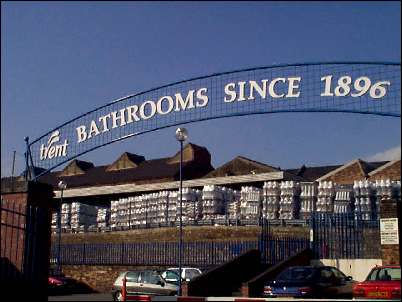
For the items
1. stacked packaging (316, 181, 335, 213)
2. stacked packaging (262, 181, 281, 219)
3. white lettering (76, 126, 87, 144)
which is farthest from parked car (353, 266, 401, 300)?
stacked packaging (262, 181, 281, 219)

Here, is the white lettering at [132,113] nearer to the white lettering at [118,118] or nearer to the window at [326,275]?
the white lettering at [118,118]

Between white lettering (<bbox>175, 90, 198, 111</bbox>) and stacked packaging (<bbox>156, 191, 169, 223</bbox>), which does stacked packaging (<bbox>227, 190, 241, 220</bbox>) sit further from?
white lettering (<bbox>175, 90, 198, 111</bbox>)

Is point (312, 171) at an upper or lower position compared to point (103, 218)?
upper

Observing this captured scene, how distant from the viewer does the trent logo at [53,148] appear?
59.4 feet

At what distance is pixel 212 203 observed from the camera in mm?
40469

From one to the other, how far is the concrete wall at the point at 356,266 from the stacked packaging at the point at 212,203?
14799 mm

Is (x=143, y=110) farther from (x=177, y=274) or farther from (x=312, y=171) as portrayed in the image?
(x=312, y=171)

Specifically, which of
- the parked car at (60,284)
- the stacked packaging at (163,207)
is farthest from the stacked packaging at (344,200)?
the parked car at (60,284)

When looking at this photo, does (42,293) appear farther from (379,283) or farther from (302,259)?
(302,259)

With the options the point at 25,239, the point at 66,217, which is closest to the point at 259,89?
the point at 25,239

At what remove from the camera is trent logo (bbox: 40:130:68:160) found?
59.4ft

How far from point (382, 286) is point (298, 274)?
303 centimetres

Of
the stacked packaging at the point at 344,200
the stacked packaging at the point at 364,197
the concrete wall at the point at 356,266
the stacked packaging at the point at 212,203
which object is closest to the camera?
the concrete wall at the point at 356,266

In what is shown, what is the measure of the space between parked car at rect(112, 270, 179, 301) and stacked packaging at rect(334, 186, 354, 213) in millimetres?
15691
